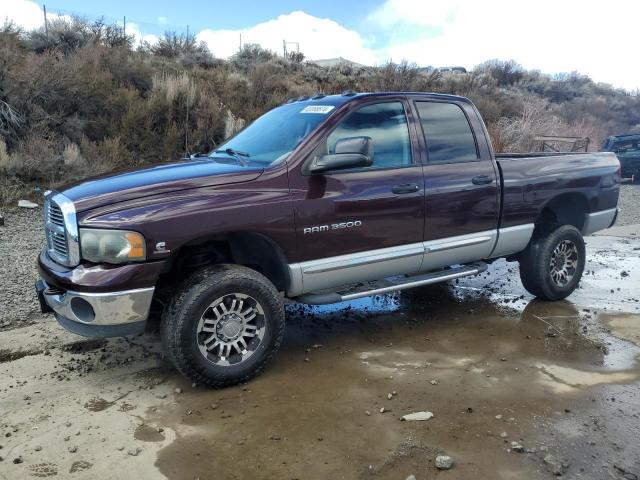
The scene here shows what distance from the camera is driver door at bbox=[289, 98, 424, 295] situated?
13.2 ft

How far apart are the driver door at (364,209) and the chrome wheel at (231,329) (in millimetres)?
404

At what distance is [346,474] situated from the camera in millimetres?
2811

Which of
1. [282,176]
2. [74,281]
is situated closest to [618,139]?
[282,176]

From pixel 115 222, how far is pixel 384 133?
7.54 feet

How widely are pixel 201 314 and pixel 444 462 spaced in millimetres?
1784

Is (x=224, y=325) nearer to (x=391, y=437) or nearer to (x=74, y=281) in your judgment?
(x=74, y=281)

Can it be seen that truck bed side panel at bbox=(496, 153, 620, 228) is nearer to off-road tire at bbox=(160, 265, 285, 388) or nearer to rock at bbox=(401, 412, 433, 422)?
rock at bbox=(401, 412, 433, 422)

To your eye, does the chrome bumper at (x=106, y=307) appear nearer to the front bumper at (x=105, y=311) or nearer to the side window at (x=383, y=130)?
the front bumper at (x=105, y=311)

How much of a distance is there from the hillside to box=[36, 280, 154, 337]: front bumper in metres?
6.46

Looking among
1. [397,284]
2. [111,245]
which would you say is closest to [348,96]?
[397,284]

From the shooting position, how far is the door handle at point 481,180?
191 inches

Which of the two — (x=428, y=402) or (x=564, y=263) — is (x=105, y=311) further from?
(x=564, y=263)

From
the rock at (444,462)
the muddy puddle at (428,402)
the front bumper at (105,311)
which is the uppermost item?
the front bumper at (105,311)

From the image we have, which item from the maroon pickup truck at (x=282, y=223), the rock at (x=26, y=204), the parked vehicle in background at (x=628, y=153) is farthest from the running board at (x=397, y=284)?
the parked vehicle in background at (x=628, y=153)
